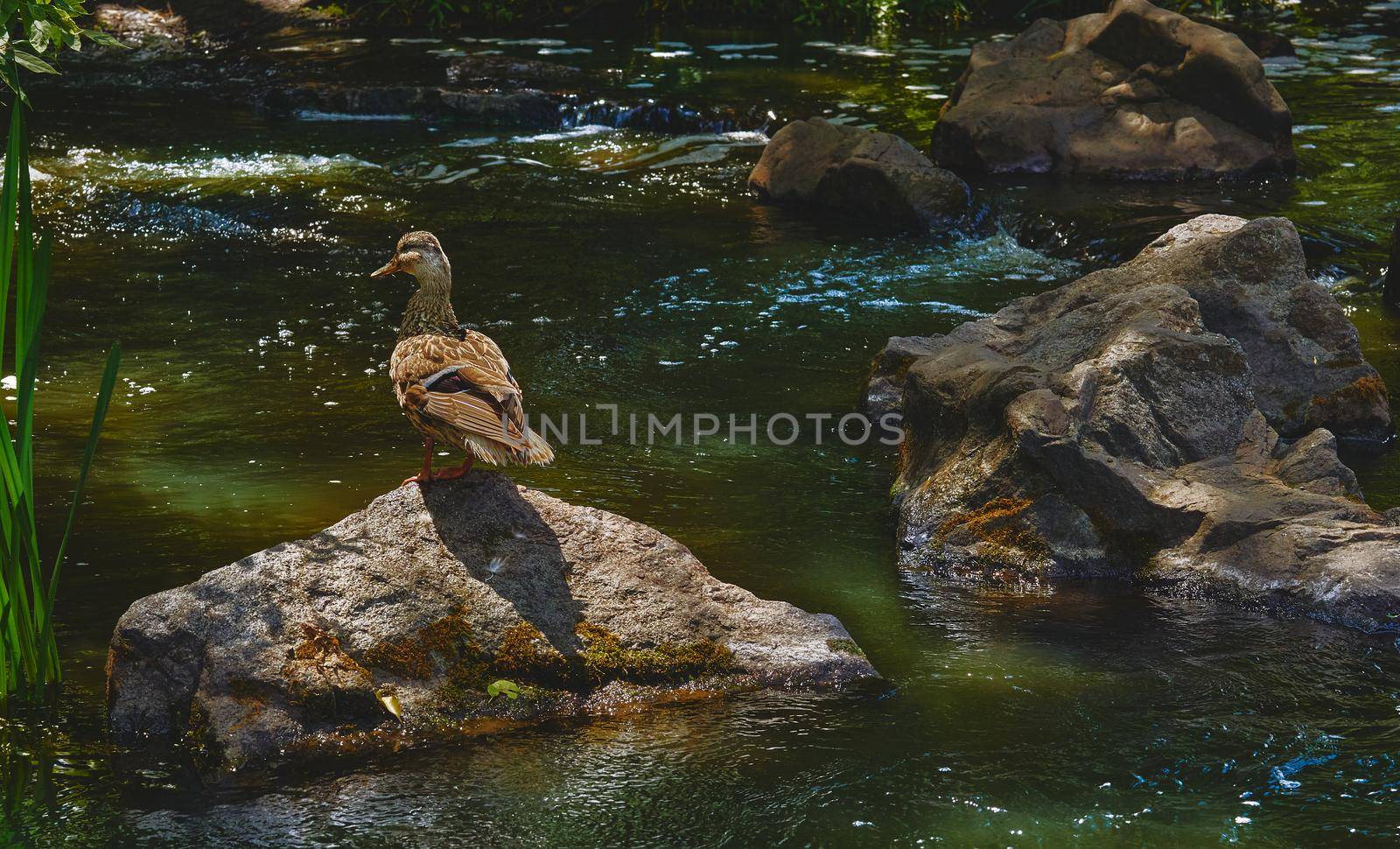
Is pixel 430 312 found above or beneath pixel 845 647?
above

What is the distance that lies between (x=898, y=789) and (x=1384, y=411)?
15.4ft

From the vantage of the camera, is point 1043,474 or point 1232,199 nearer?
point 1043,474

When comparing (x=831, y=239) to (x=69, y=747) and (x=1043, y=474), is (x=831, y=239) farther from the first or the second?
(x=69, y=747)

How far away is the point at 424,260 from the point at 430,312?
0.75 feet

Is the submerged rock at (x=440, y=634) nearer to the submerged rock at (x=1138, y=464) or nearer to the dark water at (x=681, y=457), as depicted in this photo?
the dark water at (x=681, y=457)

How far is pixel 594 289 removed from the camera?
10430 mm

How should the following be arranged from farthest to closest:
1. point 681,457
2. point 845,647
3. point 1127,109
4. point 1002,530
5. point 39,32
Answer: point 1127,109 < point 681,457 < point 1002,530 < point 845,647 < point 39,32

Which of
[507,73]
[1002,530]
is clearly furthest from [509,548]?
[507,73]

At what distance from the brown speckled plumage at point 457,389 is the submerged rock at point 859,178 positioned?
7.28 metres

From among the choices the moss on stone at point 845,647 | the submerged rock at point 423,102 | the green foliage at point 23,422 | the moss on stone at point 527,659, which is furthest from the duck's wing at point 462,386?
the submerged rock at point 423,102

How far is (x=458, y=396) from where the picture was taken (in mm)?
4762

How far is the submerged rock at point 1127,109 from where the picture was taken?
42.1 ft

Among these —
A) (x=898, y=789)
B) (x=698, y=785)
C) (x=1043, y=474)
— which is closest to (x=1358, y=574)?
(x=1043, y=474)
